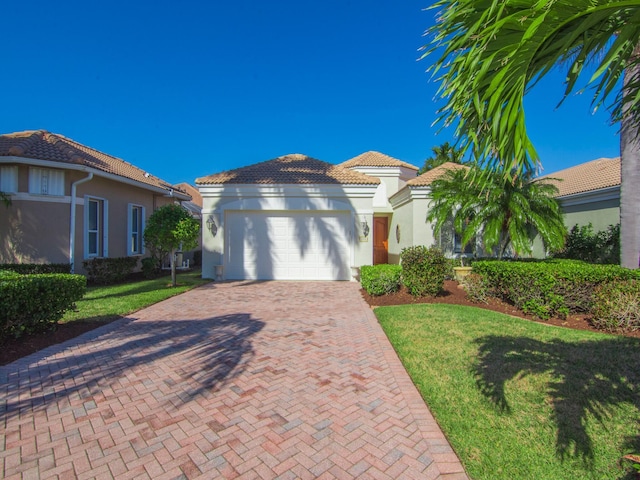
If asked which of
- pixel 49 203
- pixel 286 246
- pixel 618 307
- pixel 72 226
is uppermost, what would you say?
pixel 49 203

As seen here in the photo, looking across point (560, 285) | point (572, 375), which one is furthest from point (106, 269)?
point (560, 285)

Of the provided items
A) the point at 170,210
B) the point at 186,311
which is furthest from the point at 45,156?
the point at 186,311

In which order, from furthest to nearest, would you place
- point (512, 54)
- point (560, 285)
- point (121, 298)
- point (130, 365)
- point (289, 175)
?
point (289, 175) < point (121, 298) < point (560, 285) < point (130, 365) < point (512, 54)

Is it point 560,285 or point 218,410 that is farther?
point 560,285

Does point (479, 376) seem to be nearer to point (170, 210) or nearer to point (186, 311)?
point (186, 311)

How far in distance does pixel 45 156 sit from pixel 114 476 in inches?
475

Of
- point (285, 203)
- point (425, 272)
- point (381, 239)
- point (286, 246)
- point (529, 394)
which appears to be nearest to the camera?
point (529, 394)

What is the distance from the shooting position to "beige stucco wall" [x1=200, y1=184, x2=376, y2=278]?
13844 mm

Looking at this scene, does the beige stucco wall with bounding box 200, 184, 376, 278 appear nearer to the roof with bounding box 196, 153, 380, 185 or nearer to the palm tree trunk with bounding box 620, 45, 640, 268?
the roof with bounding box 196, 153, 380, 185

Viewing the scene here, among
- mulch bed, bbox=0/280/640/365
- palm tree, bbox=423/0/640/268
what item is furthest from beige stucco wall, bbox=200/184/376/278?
palm tree, bbox=423/0/640/268

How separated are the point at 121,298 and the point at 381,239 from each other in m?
14.1

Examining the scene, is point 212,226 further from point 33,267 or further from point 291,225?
point 33,267

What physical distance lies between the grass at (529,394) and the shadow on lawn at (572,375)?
0.04ft

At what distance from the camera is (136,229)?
51.9 feet
